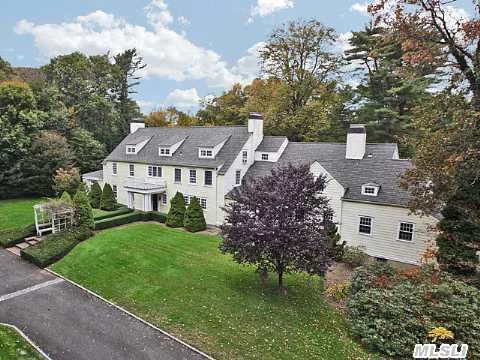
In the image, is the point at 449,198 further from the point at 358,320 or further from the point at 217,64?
the point at 217,64

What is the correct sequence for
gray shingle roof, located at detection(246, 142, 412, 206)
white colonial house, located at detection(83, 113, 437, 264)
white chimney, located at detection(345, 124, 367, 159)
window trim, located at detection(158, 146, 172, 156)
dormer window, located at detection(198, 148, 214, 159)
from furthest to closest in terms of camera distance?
window trim, located at detection(158, 146, 172, 156) < dormer window, located at detection(198, 148, 214, 159) < white chimney, located at detection(345, 124, 367, 159) < gray shingle roof, located at detection(246, 142, 412, 206) < white colonial house, located at detection(83, 113, 437, 264)

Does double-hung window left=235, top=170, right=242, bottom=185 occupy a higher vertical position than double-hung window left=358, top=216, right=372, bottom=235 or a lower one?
higher

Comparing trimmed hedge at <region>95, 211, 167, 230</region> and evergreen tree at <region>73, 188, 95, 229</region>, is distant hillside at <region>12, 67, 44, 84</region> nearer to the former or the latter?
trimmed hedge at <region>95, 211, 167, 230</region>

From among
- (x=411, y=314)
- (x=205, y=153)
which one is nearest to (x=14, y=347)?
(x=411, y=314)

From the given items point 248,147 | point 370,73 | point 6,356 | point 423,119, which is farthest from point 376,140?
point 6,356

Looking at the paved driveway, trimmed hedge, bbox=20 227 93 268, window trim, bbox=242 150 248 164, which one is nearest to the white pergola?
trimmed hedge, bbox=20 227 93 268
